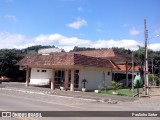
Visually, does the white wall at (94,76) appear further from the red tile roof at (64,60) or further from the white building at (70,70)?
the red tile roof at (64,60)

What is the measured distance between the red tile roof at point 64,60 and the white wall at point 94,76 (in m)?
1.02

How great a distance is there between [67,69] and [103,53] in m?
8.92

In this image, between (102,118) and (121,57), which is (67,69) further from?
(102,118)

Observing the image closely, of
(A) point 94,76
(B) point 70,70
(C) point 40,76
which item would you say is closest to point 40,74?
(C) point 40,76

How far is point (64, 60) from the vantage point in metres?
33.2

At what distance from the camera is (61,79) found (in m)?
37.4

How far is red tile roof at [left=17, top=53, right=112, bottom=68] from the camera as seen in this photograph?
1284 inches

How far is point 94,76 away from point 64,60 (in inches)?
209

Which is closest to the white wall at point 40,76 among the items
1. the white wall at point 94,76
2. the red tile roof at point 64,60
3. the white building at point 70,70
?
the white building at point 70,70

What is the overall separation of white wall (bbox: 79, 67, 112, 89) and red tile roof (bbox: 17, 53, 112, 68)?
40.0 inches

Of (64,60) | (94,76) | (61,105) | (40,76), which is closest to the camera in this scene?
(61,105)

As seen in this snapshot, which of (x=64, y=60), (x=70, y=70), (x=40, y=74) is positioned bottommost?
(x=40, y=74)

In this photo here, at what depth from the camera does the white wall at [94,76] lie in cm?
3486

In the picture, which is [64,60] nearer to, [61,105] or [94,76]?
[94,76]
